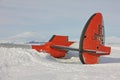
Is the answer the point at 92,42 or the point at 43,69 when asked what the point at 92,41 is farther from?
the point at 43,69

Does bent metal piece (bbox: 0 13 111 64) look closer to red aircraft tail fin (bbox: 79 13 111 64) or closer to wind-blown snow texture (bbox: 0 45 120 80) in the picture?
red aircraft tail fin (bbox: 79 13 111 64)

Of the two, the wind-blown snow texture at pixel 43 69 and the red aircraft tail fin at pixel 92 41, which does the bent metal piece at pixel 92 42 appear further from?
the wind-blown snow texture at pixel 43 69

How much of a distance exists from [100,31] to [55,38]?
3.86m


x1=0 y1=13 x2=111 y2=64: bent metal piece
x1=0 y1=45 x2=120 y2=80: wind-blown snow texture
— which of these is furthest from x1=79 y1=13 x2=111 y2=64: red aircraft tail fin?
x1=0 y1=45 x2=120 y2=80: wind-blown snow texture

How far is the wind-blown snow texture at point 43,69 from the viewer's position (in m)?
10.6

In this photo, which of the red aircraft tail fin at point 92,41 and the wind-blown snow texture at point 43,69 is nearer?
the wind-blown snow texture at point 43,69

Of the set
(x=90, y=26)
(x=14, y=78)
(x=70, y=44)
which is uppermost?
(x=90, y=26)

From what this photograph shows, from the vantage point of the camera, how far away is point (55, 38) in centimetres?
1950

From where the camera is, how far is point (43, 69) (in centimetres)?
1264

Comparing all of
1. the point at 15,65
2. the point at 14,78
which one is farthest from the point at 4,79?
the point at 15,65

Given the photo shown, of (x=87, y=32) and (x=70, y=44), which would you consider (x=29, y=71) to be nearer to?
(x=87, y=32)

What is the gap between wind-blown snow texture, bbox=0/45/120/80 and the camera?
1057cm

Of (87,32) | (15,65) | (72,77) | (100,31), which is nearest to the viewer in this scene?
(72,77)

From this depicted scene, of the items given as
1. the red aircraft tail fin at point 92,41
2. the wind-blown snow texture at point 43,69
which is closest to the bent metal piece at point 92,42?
the red aircraft tail fin at point 92,41
